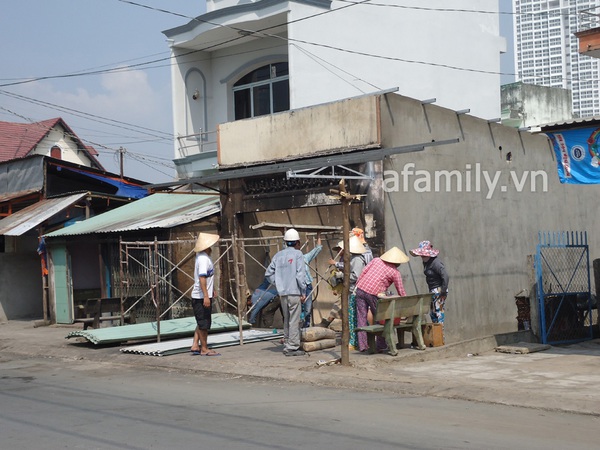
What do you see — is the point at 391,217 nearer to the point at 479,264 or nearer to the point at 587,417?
the point at 479,264

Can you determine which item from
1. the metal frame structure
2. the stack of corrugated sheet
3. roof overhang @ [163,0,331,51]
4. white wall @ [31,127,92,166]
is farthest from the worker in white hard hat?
white wall @ [31,127,92,166]

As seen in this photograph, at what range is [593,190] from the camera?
21.0 meters

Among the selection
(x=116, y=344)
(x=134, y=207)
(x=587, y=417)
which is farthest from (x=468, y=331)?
(x=134, y=207)

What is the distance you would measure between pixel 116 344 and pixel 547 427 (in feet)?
28.8

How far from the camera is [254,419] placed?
25.3 feet

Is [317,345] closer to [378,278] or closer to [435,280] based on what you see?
[378,278]

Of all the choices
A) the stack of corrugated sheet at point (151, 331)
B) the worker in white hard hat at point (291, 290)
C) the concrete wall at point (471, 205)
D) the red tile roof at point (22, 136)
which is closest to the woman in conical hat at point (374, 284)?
the worker in white hard hat at point (291, 290)

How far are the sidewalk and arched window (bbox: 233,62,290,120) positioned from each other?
11.6 m

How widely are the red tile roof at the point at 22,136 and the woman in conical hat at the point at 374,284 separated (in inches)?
1270

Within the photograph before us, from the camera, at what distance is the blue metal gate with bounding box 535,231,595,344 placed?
586 inches

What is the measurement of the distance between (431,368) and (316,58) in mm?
13735

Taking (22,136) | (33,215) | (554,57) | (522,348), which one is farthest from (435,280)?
(554,57)

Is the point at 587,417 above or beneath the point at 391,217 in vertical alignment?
beneath

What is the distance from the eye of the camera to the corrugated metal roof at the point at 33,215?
1952 centimetres
